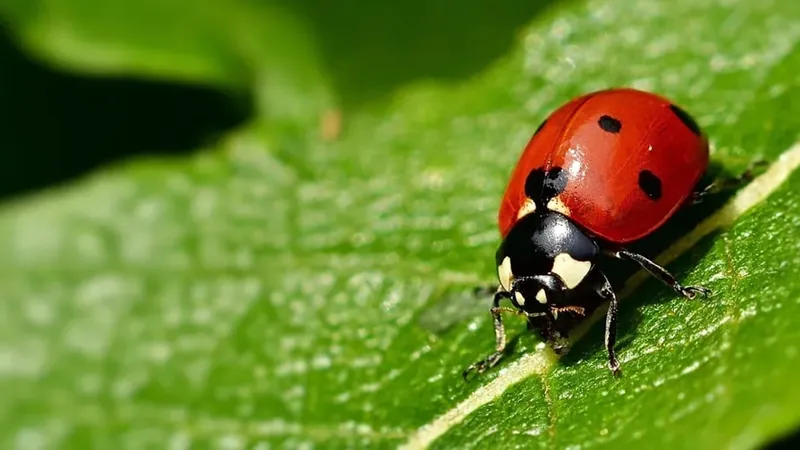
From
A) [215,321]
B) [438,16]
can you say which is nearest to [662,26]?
[438,16]

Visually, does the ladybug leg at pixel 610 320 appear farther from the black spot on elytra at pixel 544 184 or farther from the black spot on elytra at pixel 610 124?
the black spot on elytra at pixel 610 124

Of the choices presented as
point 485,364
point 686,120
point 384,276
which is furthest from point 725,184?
point 384,276

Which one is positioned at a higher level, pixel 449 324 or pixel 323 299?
pixel 323 299

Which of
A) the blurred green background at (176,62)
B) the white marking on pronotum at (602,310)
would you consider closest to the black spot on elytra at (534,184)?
the white marking on pronotum at (602,310)

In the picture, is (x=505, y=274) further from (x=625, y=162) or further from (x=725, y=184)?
(x=725, y=184)

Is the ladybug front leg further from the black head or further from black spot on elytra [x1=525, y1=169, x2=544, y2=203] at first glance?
black spot on elytra [x1=525, y1=169, x2=544, y2=203]

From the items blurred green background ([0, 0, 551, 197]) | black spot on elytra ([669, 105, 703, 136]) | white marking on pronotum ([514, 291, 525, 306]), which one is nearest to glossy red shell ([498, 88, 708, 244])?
black spot on elytra ([669, 105, 703, 136])

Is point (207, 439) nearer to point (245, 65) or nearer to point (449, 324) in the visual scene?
point (449, 324)
